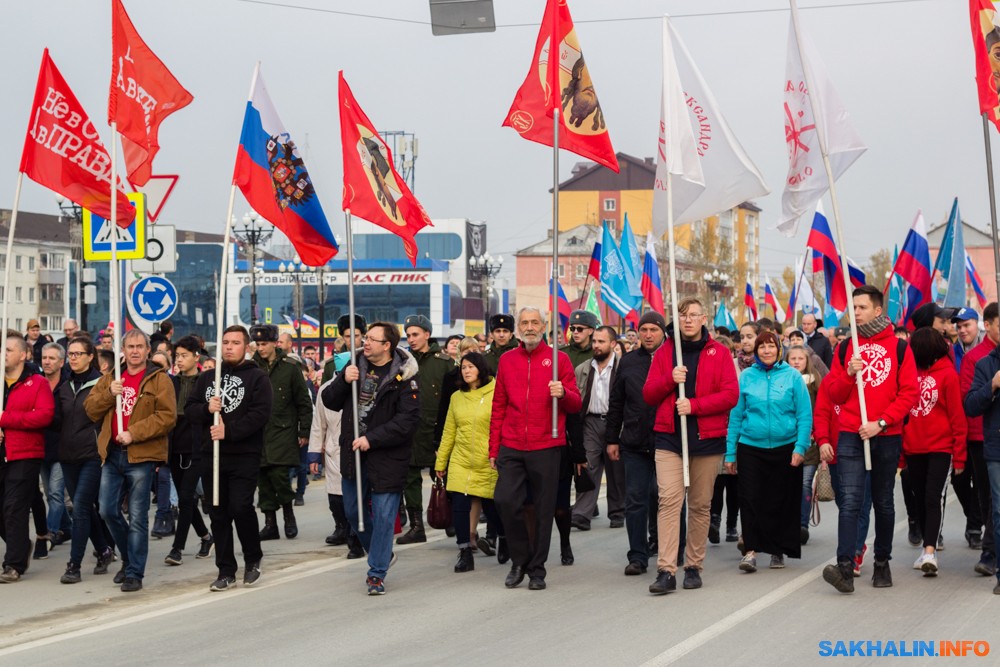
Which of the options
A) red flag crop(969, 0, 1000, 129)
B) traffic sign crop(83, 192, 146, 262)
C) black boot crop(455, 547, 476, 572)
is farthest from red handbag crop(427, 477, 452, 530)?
red flag crop(969, 0, 1000, 129)

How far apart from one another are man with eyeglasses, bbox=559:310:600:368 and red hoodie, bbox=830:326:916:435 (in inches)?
168

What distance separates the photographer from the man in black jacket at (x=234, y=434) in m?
9.80

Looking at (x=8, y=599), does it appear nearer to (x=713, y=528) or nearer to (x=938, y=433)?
(x=713, y=528)

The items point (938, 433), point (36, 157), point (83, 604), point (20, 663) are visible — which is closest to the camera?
point (20, 663)

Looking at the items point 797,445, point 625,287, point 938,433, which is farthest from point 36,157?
point 625,287

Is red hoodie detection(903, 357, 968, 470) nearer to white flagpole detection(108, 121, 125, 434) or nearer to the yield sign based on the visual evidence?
white flagpole detection(108, 121, 125, 434)

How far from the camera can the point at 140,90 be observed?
1108 centimetres

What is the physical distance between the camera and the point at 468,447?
11.0m

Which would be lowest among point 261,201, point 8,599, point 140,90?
point 8,599

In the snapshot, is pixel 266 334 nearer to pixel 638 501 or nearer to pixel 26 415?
pixel 26 415

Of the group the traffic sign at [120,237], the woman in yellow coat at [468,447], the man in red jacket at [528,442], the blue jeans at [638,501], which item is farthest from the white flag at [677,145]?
the traffic sign at [120,237]

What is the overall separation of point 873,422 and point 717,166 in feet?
8.37

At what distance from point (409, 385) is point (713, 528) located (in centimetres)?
393

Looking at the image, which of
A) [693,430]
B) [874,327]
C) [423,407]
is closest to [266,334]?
[423,407]
